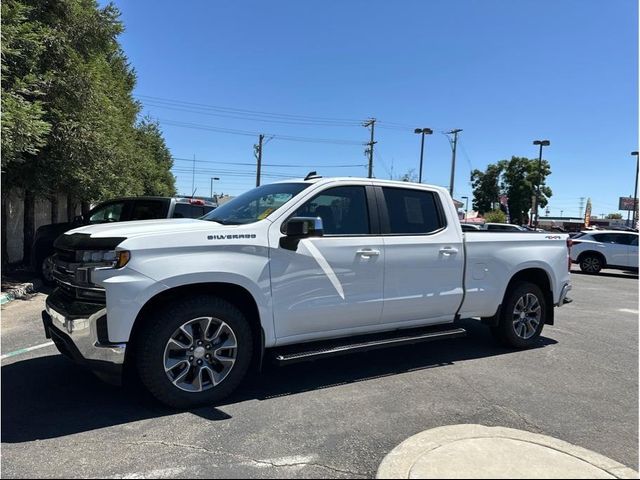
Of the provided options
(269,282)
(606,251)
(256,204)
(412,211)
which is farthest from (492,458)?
(606,251)

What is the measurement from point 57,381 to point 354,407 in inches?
111

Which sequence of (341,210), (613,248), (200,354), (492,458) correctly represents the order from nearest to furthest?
1. (492,458)
2. (200,354)
3. (341,210)
4. (613,248)

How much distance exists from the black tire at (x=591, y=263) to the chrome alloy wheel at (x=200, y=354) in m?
17.6

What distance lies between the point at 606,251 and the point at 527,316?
549 inches

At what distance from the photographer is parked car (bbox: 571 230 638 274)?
17.8m

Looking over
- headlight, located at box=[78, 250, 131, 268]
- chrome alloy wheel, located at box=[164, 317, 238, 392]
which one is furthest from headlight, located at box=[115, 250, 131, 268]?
chrome alloy wheel, located at box=[164, 317, 238, 392]

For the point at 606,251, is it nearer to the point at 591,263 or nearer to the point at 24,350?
the point at 591,263

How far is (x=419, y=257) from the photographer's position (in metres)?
5.31

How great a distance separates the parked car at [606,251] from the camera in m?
17.8

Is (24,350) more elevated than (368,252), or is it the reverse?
(368,252)

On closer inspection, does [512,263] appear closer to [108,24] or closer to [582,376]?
[582,376]

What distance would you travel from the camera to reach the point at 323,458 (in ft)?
11.4

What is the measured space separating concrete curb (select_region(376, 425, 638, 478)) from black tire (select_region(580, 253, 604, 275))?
16.8 m

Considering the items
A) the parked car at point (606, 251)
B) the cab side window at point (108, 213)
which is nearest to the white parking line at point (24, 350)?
the cab side window at point (108, 213)
